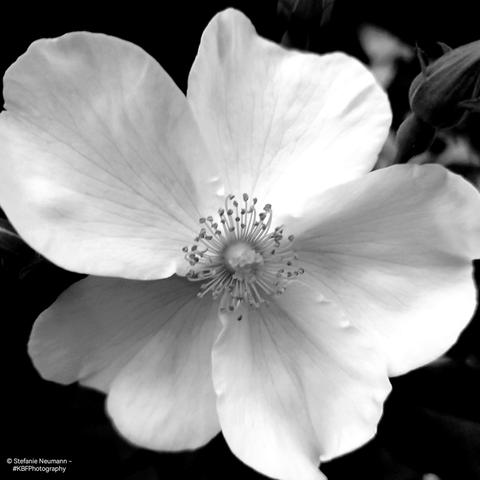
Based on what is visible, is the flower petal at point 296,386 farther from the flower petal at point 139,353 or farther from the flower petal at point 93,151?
the flower petal at point 93,151

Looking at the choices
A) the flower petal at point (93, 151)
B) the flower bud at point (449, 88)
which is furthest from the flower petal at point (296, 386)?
the flower bud at point (449, 88)

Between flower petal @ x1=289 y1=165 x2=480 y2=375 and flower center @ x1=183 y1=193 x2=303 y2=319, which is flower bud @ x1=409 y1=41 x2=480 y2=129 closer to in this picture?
flower petal @ x1=289 y1=165 x2=480 y2=375

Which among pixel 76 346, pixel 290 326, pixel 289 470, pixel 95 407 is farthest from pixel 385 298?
pixel 95 407

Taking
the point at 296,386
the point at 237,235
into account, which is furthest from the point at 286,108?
the point at 296,386

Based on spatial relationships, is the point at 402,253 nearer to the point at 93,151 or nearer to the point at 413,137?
the point at 413,137

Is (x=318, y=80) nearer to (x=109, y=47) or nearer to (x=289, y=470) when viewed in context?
(x=109, y=47)

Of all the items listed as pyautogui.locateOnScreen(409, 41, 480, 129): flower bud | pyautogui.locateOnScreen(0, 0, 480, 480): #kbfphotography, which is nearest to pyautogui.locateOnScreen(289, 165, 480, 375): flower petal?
pyautogui.locateOnScreen(0, 0, 480, 480): #kbfphotography
